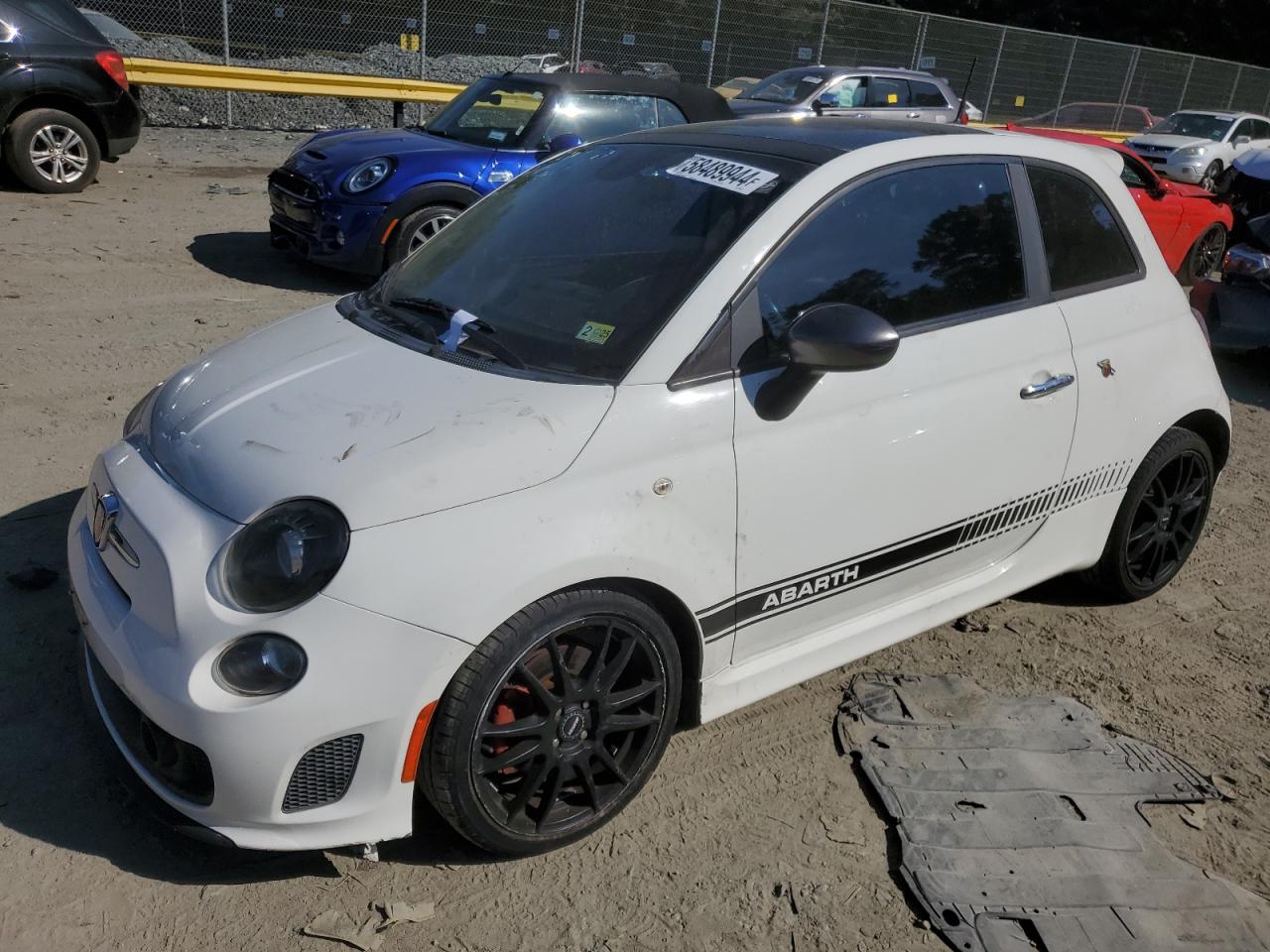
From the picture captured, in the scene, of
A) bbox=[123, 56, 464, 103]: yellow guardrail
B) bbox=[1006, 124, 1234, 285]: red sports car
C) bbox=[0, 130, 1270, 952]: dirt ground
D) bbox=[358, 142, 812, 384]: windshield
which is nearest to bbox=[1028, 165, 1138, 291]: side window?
bbox=[358, 142, 812, 384]: windshield

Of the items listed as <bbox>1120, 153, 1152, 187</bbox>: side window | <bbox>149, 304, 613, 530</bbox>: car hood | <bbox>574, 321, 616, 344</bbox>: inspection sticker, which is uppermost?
<bbox>574, 321, 616, 344</bbox>: inspection sticker

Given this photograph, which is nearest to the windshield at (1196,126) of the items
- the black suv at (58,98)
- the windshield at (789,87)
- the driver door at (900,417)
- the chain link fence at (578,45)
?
the chain link fence at (578,45)

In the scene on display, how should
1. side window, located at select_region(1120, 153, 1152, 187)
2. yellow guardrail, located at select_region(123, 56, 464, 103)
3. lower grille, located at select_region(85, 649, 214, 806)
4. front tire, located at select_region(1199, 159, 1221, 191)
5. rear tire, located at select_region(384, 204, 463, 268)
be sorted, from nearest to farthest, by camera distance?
lower grille, located at select_region(85, 649, 214, 806) → rear tire, located at select_region(384, 204, 463, 268) → side window, located at select_region(1120, 153, 1152, 187) → yellow guardrail, located at select_region(123, 56, 464, 103) → front tire, located at select_region(1199, 159, 1221, 191)

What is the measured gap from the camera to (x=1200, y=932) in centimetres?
268

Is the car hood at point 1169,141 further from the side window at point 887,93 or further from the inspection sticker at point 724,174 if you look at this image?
the inspection sticker at point 724,174

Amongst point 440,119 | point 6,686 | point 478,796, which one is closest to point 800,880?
point 478,796

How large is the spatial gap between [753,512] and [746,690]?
532mm

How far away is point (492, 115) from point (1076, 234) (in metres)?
5.88

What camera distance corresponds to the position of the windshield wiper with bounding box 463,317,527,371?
2934 mm

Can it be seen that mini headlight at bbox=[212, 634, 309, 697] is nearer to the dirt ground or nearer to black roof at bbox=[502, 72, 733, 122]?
the dirt ground

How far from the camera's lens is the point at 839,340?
A: 2.78 meters

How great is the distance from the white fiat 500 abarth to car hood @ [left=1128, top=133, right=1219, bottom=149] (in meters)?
17.7

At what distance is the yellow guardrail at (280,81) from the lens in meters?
14.0

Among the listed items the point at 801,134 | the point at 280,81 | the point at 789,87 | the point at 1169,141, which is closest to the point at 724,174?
the point at 801,134
